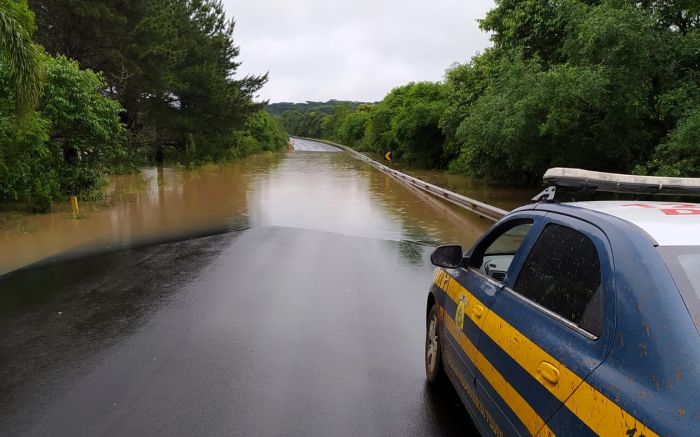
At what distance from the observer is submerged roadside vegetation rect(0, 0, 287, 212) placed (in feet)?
38.4

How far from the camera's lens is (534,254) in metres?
2.98

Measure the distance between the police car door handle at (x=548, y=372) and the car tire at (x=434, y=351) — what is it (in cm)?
A: 189

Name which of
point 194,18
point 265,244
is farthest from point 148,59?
point 265,244

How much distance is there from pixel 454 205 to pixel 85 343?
49.3 feet

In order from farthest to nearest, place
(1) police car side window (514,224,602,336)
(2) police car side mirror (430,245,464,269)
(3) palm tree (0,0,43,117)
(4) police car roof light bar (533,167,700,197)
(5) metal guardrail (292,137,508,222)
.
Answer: (5) metal guardrail (292,137,508,222)
(3) palm tree (0,0,43,117)
(2) police car side mirror (430,245,464,269)
(4) police car roof light bar (533,167,700,197)
(1) police car side window (514,224,602,336)

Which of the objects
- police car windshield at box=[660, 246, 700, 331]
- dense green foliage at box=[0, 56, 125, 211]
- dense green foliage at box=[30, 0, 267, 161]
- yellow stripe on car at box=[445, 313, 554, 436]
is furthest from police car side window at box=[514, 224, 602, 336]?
dense green foliage at box=[30, 0, 267, 161]

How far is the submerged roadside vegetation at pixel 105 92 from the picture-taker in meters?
11.7

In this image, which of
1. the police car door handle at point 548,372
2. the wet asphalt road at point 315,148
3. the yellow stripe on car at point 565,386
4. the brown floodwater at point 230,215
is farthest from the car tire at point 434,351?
the wet asphalt road at point 315,148

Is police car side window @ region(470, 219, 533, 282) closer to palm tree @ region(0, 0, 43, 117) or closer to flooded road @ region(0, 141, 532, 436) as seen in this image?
flooded road @ region(0, 141, 532, 436)

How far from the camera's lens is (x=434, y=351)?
14.8ft

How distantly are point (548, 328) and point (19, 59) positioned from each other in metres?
11.1

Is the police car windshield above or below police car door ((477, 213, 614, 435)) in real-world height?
above

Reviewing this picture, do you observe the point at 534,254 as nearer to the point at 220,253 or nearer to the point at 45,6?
the point at 220,253

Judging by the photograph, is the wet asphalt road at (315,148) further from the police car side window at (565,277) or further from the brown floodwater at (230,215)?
the police car side window at (565,277)
